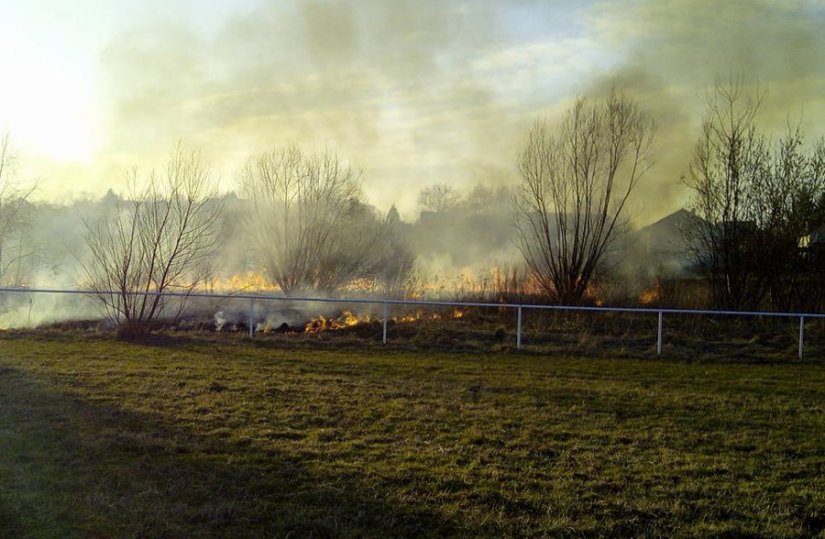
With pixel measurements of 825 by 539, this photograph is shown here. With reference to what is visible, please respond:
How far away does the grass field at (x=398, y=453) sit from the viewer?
4016 millimetres

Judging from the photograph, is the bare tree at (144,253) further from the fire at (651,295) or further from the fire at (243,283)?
the fire at (651,295)

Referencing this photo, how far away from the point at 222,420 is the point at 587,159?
1473cm

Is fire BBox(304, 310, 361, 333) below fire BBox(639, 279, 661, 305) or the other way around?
below

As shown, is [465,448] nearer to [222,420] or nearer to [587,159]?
[222,420]

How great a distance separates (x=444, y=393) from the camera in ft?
27.5

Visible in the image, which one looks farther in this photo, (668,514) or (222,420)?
(222,420)

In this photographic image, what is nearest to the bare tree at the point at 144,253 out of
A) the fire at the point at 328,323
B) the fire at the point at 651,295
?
the fire at the point at 328,323

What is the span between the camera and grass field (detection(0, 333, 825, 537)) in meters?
4.02

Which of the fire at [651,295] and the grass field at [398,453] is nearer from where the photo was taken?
the grass field at [398,453]

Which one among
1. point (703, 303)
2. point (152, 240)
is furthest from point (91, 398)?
point (703, 303)

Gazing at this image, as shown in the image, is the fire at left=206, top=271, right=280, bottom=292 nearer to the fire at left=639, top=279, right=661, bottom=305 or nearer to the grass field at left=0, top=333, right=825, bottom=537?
the grass field at left=0, top=333, right=825, bottom=537

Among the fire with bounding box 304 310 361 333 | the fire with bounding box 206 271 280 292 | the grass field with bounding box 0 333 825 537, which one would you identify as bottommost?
the grass field with bounding box 0 333 825 537

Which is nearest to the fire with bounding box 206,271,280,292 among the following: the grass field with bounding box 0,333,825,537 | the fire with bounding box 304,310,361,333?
the fire with bounding box 304,310,361,333

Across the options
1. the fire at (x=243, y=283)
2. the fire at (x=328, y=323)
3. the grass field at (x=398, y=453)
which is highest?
the fire at (x=243, y=283)
